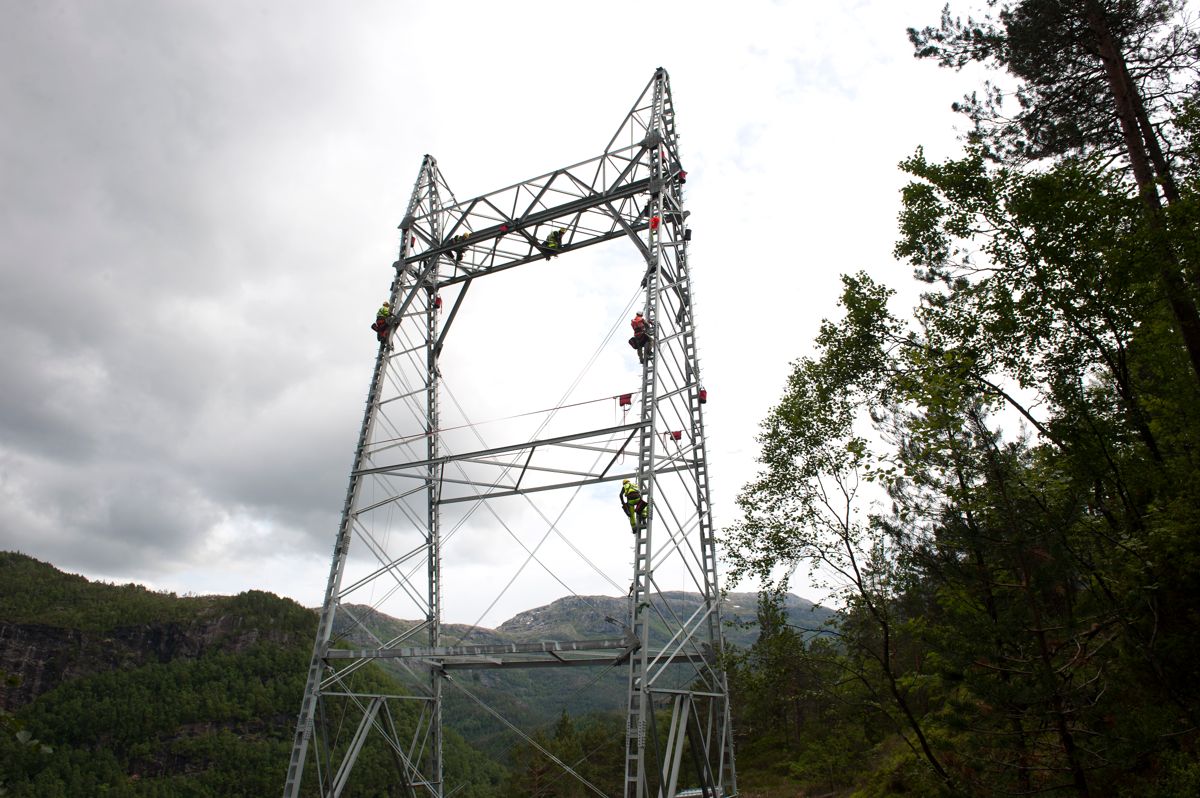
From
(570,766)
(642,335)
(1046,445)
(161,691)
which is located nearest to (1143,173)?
(1046,445)

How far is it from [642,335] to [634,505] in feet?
10.6

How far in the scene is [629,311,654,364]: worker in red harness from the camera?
44.0ft

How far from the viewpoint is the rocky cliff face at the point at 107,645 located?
445 feet

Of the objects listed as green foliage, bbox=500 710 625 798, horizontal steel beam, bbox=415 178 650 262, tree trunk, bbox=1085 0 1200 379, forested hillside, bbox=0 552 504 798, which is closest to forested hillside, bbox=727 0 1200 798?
tree trunk, bbox=1085 0 1200 379

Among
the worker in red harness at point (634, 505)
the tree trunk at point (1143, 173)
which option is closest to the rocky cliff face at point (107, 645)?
the worker in red harness at point (634, 505)

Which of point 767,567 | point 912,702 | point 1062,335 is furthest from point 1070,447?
point 912,702

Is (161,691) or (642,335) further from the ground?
(642,335)

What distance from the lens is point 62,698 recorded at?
128 metres

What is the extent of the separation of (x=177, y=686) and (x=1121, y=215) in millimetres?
158941

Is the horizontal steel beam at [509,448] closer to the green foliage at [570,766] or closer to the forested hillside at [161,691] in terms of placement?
the green foliage at [570,766]

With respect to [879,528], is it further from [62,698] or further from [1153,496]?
[62,698]

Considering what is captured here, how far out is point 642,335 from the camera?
13.4 meters

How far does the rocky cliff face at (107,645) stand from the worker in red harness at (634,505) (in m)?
150

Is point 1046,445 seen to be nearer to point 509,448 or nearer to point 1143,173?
point 1143,173
